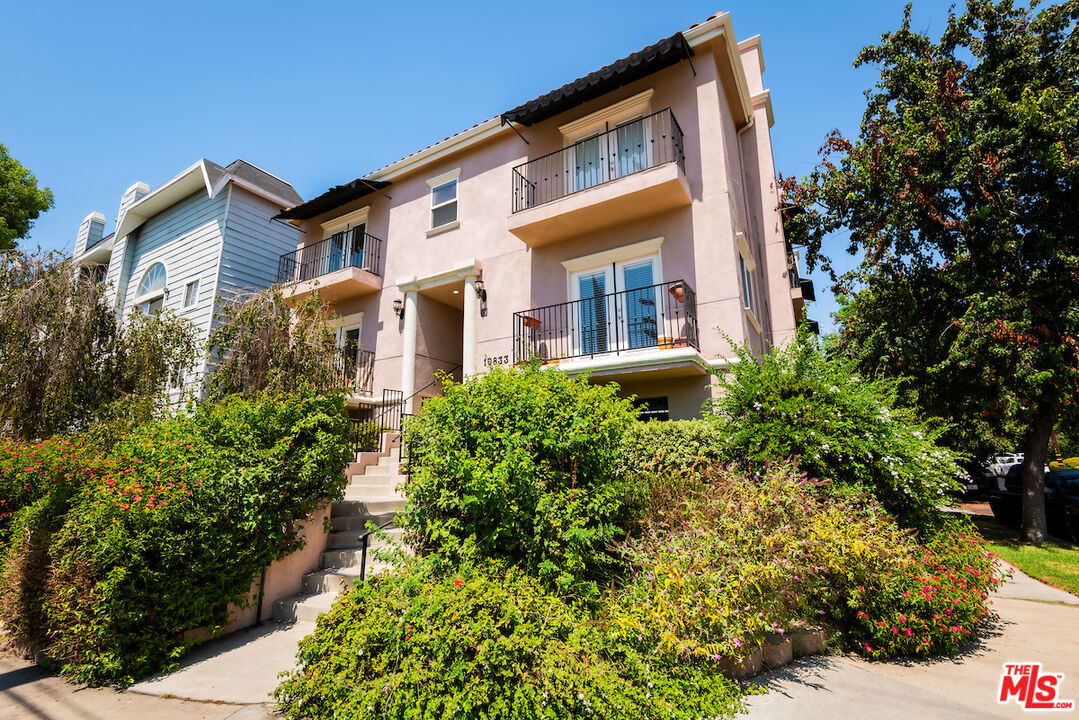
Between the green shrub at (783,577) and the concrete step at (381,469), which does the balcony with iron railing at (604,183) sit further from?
the green shrub at (783,577)

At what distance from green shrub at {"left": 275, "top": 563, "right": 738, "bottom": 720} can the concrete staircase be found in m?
1.01

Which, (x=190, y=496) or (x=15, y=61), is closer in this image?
(x=190, y=496)

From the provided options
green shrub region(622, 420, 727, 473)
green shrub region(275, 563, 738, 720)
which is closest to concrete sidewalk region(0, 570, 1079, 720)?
green shrub region(275, 563, 738, 720)

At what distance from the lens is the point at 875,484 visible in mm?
5758

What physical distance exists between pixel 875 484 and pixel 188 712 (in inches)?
291

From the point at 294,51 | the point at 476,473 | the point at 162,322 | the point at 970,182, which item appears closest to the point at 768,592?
the point at 476,473

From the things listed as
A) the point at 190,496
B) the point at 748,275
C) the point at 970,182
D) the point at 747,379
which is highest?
the point at 970,182

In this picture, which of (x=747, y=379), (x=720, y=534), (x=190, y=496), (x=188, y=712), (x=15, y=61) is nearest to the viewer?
(x=188, y=712)

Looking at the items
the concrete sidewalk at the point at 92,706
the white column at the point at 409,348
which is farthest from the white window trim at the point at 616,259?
the concrete sidewalk at the point at 92,706

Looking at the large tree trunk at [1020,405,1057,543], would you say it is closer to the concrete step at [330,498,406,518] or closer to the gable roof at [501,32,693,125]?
the gable roof at [501,32,693,125]

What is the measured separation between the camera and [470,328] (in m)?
11.7

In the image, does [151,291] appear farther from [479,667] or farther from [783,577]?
[783,577]

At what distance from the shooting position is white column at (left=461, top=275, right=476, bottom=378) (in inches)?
454

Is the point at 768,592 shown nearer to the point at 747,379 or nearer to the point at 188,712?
the point at 747,379
